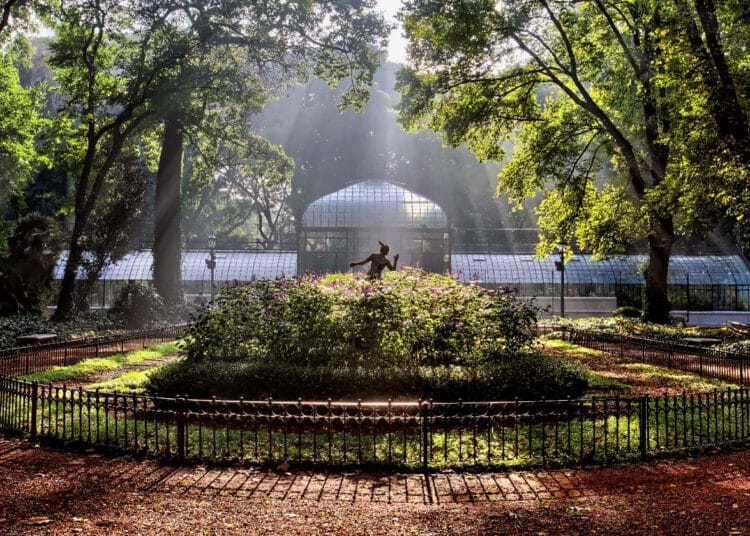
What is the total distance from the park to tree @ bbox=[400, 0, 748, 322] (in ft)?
0.45

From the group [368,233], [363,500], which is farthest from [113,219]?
Result: [363,500]

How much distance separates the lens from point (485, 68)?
22.2m

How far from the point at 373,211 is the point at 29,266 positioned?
1776 cm

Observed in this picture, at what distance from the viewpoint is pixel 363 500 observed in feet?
21.5

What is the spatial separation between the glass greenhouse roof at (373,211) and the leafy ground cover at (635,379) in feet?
59.0

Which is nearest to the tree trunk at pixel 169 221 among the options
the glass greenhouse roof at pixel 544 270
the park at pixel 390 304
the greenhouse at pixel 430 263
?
the park at pixel 390 304

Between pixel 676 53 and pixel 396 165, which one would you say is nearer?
pixel 676 53

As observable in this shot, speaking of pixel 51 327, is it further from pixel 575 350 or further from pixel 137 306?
pixel 575 350

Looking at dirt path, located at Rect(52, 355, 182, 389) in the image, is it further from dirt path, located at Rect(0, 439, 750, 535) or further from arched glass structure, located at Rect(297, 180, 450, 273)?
arched glass structure, located at Rect(297, 180, 450, 273)

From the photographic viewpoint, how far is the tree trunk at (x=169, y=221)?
92.5 feet

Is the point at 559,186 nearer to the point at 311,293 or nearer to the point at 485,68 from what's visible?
the point at 485,68

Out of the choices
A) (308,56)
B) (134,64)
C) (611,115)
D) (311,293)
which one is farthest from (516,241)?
(311,293)

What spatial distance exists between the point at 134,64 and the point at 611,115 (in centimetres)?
1996

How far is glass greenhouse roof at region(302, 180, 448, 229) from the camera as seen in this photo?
36.0 m
